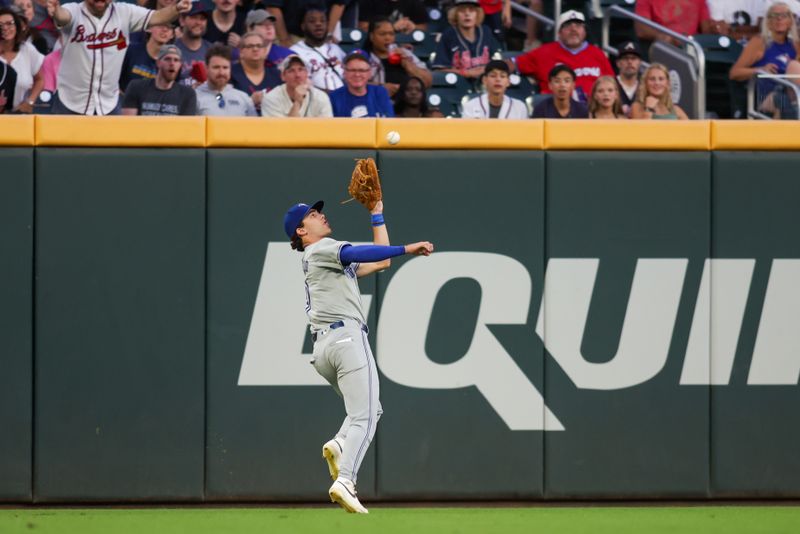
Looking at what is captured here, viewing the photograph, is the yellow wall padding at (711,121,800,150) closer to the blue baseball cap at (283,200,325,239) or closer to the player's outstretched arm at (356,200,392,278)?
the player's outstretched arm at (356,200,392,278)

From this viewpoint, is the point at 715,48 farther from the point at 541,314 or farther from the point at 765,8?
the point at 541,314

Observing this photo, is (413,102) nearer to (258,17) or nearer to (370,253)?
(258,17)

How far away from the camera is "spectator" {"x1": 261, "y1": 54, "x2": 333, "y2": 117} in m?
8.76

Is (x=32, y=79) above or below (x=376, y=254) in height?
above

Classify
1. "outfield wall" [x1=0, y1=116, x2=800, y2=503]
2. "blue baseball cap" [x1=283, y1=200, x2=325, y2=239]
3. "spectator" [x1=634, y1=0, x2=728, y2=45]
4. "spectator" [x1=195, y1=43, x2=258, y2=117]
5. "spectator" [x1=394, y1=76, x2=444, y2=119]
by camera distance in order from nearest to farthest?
"blue baseball cap" [x1=283, y1=200, x2=325, y2=239]
"outfield wall" [x1=0, y1=116, x2=800, y2=503]
"spectator" [x1=195, y1=43, x2=258, y2=117]
"spectator" [x1=394, y1=76, x2=444, y2=119]
"spectator" [x1=634, y1=0, x2=728, y2=45]

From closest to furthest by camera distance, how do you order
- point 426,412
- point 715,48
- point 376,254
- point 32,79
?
point 376,254 → point 426,412 → point 32,79 → point 715,48

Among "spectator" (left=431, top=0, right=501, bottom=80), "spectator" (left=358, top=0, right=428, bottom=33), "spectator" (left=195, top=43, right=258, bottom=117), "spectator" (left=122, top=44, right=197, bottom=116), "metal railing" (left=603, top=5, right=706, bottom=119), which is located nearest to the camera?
"spectator" (left=122, top=44, right=197, bottom=116)

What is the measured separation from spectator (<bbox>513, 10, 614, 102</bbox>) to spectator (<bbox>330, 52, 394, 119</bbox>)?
5.66 ft

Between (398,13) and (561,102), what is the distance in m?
2.57

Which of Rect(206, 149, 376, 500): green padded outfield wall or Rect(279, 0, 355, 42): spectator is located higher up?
Rect(279, 0, 355, 42): spectator

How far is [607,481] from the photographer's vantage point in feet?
26.8

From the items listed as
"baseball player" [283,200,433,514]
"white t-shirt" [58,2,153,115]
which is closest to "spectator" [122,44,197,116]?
"white t-shirt" [58,2,153,115]

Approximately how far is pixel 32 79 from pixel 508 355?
13.8ft

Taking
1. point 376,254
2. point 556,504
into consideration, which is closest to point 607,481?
point 556,504
